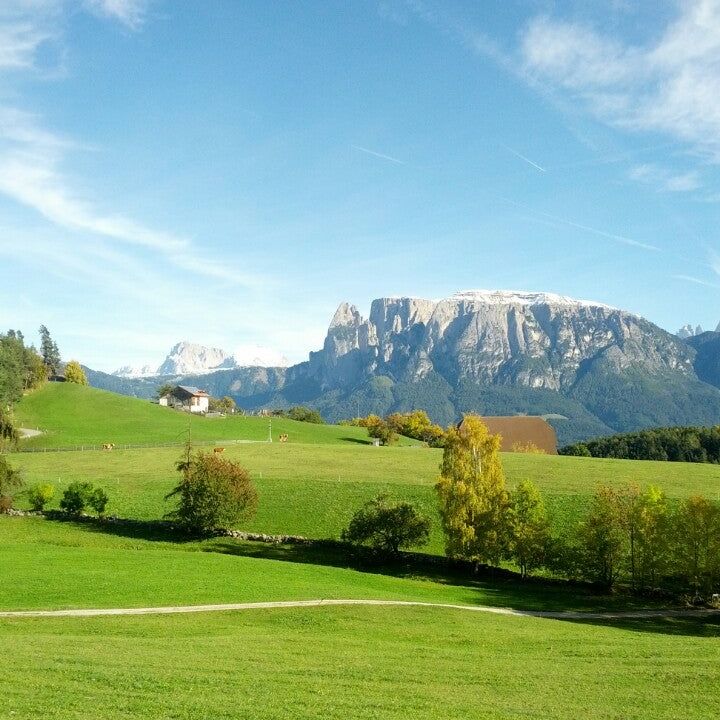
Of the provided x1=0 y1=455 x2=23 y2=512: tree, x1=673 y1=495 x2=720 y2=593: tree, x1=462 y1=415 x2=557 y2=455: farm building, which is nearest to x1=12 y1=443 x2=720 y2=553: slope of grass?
x1=0 y1=455 x2=23 y2=512: tree

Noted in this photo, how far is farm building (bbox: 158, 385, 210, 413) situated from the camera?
178 m

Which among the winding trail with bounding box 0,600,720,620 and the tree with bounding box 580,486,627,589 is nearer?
the winding trail with bounding box 0,600,720,620

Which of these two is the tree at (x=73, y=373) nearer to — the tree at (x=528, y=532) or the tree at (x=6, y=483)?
the tree at (x=6, y=483)

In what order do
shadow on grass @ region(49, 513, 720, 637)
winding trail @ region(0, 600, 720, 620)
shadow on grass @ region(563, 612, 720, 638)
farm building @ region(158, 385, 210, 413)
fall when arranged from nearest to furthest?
winding trail @ region(0, 600, 720, 620) < shadow on grass @ region(563, 612, 720, 638) < shadow on grass @ region(49, 513, 720, 637) < farm building @ region(158, 385, 210, 413)

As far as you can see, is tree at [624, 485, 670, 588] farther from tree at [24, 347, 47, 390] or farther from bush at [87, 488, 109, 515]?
tree at [24, 347, 47, 390]

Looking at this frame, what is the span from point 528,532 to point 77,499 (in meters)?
40.9

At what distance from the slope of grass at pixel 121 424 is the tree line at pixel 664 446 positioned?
174 feet

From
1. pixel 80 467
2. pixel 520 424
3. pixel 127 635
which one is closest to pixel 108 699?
pixel 127 635

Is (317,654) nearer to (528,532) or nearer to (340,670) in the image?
(340,670)

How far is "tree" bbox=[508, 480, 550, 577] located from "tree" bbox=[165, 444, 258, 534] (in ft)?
76.2

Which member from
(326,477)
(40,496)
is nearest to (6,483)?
(40,496)

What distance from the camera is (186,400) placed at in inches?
7215

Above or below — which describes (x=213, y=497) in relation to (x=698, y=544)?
below

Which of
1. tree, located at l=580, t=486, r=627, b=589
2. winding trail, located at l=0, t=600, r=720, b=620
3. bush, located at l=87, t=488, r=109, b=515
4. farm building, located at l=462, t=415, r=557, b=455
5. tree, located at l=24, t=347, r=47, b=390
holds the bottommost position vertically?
winding trail, located at l=0, t=600, r=720, b=620
